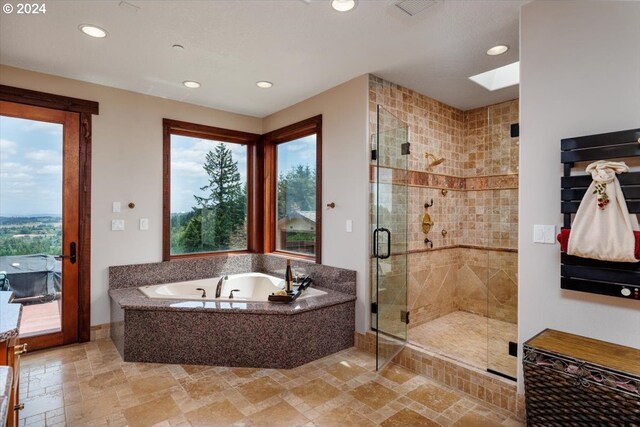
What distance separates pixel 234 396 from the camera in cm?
250

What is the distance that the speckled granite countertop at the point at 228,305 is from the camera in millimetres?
2947

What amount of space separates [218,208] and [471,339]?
3358 millimetres

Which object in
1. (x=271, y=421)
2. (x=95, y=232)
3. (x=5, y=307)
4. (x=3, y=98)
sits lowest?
(x=271, y=421)

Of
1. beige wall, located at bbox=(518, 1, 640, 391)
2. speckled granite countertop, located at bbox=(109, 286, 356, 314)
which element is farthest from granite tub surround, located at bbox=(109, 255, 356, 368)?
beige wall, located at bbox=(518, 1, 640, 391)

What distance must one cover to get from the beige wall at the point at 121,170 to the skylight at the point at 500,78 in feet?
11.2

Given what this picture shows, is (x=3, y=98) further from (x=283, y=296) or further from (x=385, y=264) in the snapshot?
(x=385, y=264)

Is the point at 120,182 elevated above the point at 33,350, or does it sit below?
above

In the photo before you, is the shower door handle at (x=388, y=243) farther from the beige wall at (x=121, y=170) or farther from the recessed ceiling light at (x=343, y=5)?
the beige wall at (x=121, y=170)

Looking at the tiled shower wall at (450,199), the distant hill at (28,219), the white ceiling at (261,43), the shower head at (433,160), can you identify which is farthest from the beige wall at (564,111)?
the distant hill at (28,219)

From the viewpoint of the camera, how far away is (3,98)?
10.2 ft

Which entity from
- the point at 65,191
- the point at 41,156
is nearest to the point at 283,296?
the point at 65,191

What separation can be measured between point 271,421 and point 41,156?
10.6 feet

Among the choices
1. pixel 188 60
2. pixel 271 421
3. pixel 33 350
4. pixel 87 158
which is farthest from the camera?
pixel 87 158

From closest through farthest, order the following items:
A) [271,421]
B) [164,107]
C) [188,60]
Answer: [271,421] → [188,60] → [164,107]
